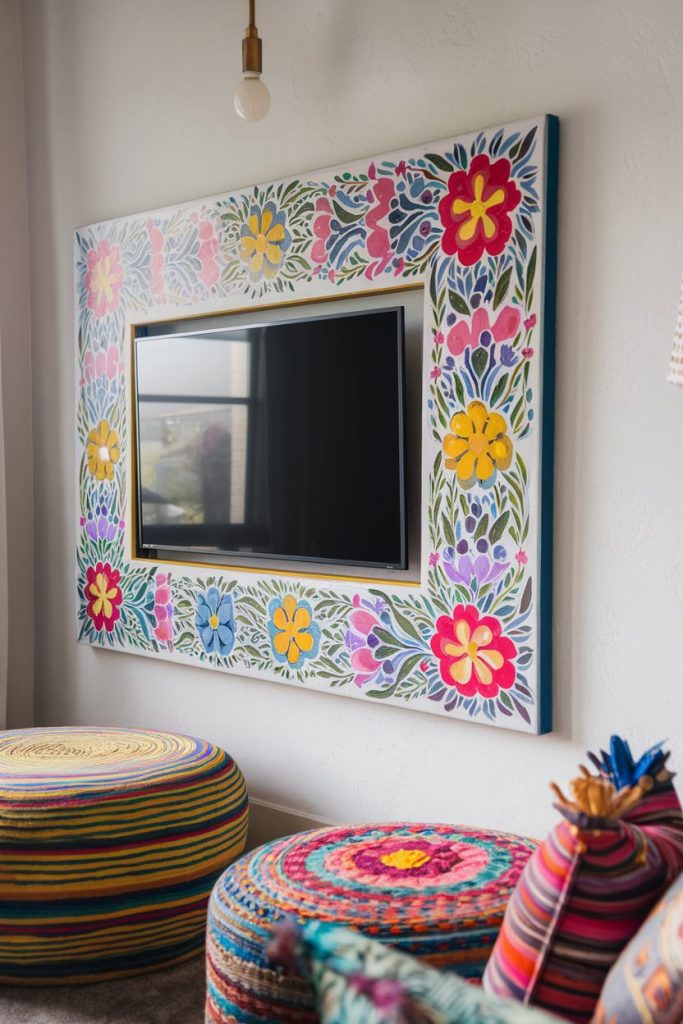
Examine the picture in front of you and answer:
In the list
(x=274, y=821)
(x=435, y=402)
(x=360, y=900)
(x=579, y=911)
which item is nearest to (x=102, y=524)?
(x=274, y=821)

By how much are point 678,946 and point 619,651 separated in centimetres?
144

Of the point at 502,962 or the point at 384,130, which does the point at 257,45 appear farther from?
the point at 502,962

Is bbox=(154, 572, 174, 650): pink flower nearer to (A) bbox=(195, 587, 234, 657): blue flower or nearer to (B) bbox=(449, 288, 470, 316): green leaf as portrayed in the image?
(A) bbox=(195, 587, 234, 657): blue flower

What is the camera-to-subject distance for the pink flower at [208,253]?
313cm

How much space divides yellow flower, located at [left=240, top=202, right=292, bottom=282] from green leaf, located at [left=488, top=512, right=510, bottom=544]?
99 centimetres

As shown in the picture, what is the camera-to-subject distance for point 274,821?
3.12 metres

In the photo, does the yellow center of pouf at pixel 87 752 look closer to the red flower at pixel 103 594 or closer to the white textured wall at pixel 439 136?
the white textured wall at pixel 439 136

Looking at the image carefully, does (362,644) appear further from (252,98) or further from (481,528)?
(252,98)

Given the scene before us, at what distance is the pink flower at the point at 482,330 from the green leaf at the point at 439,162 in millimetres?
355

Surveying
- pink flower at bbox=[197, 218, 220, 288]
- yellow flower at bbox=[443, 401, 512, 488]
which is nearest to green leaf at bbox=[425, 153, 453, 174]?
yellow flower at bbox=[443, 401, 512, 488]

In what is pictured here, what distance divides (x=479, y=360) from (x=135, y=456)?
1.38 m

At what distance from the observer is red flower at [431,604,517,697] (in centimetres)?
248

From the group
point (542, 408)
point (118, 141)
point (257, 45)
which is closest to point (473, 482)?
point (542, 408)

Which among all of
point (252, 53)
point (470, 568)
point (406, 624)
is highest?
point (252, 53)
